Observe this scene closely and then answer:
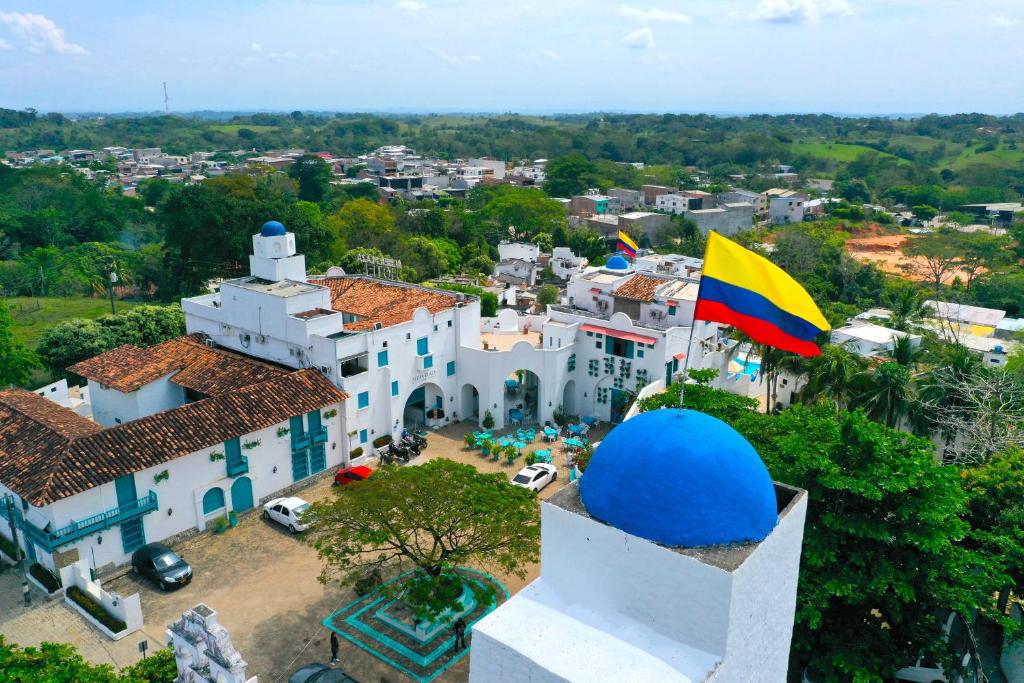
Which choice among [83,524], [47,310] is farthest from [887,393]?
[47,310]

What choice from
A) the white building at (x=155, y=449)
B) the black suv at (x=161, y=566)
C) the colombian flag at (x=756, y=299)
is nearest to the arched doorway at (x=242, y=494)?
the white building at (x=155, y=449)

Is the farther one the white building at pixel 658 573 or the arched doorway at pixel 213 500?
the arched doorway at pixel 213 500

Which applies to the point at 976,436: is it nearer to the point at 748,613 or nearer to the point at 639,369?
the point at 639,369

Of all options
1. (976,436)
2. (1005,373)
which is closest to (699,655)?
(976,436)

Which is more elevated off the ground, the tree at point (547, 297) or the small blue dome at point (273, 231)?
the small blue dome at point (273, 231)

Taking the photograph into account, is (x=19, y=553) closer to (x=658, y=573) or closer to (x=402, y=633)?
(x=402, y=633)

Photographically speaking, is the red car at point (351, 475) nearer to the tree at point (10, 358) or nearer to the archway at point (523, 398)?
the archway at point (523, 398)
